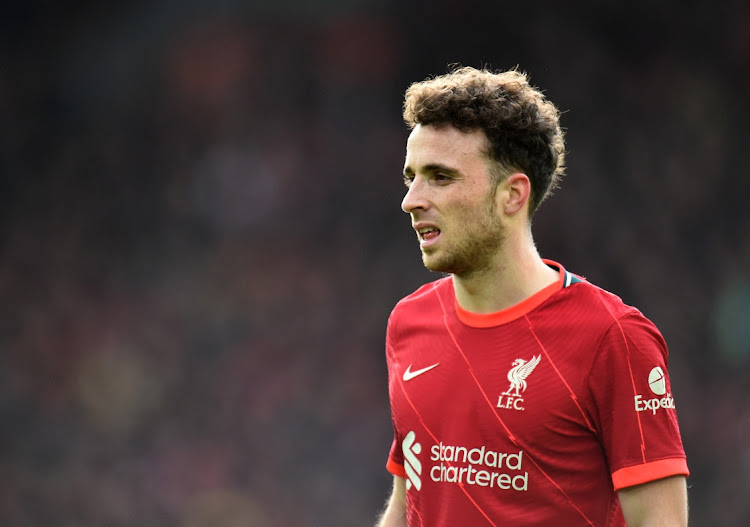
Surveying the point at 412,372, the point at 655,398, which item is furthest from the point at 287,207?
the point at 655,398

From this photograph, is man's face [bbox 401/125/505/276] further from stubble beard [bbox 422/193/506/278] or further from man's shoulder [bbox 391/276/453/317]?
man's shoulder [bbox 391/276/453/317]

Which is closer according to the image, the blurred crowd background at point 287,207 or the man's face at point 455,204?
the man's face at point 455,204

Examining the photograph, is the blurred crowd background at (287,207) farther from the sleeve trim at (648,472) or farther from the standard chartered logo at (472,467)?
the sleeve trim at (648,472)

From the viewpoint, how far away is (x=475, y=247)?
219 centimetres

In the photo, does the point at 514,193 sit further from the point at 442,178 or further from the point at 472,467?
the point at 472,467

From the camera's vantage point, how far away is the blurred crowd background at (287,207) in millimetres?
7102

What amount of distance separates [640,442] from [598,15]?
5.79 m

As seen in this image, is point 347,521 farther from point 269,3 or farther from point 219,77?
point 269,3

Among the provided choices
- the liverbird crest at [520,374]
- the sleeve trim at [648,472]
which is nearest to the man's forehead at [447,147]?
the liverbird crest at [520,374]

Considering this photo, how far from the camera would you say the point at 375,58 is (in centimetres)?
738

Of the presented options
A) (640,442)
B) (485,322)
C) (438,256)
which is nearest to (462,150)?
(438,256)

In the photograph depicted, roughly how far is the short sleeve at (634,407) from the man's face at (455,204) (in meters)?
0.35

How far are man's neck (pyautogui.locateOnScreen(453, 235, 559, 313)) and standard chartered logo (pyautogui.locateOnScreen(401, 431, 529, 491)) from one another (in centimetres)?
33

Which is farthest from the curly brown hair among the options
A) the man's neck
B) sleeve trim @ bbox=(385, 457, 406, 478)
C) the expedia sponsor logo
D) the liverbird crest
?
sleeve trim @ bbox=(385, 457, 406, 478)
